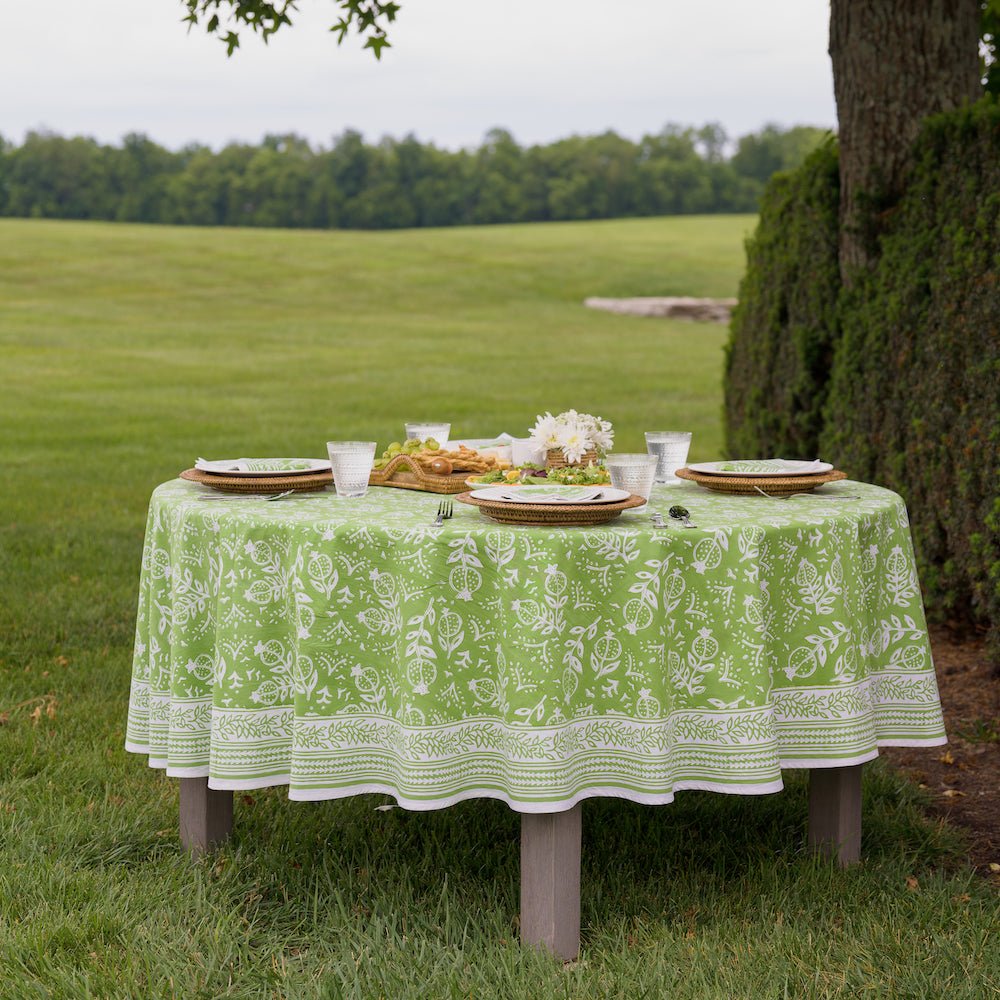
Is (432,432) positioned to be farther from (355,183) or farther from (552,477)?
(355,183)

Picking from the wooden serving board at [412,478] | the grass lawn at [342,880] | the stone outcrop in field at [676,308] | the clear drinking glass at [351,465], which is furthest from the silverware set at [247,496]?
the stone outcrop in field at [676,308]

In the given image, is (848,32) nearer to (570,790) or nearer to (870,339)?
(870,339)

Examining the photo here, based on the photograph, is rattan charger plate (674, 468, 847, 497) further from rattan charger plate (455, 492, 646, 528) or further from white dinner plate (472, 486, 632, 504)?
rattan charger plate (455, 492, 646, 528)

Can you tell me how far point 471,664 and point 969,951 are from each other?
1.42 meters

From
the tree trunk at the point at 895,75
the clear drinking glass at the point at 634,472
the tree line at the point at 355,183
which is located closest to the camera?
the clear drinking glass at the point at 634,472

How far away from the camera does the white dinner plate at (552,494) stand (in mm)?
2682

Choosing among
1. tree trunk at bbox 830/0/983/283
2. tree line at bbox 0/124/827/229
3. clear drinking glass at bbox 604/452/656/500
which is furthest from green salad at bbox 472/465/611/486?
tree line at bbox 0/124/827/229

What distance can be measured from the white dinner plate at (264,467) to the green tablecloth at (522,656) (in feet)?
0.86

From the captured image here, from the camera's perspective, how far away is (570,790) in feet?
8.54

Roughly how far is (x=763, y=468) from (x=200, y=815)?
190 centimetres

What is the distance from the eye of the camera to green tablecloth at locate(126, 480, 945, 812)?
2.60 meters

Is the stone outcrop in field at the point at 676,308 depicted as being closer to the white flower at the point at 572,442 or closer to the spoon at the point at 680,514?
the white flower at the point at 572,442

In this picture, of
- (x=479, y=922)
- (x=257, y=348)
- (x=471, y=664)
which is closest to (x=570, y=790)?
(x=471, y=664)

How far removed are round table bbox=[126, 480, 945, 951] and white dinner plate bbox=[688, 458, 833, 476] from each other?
0.32m
